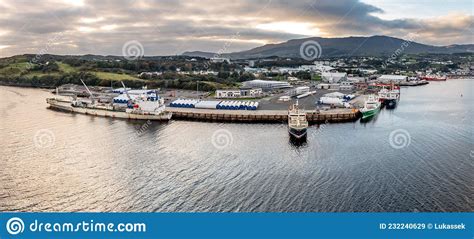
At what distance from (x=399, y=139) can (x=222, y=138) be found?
6131 millimetres

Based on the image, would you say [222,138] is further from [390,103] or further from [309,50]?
[390,103]

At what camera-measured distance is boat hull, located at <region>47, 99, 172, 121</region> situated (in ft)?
57.1

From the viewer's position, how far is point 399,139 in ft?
44.7

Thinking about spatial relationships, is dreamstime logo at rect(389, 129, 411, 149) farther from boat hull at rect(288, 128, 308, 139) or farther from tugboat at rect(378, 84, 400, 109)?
tugboat at rect(378, 84, 400, 109)

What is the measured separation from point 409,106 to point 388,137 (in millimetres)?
9783

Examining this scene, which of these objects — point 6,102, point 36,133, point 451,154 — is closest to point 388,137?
point 451,154

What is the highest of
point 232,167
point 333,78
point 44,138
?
point 333,78

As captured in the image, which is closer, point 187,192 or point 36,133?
point 187,192

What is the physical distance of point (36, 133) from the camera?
14.2 meters

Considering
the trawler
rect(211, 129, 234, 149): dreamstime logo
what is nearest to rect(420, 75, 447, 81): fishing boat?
the trawler

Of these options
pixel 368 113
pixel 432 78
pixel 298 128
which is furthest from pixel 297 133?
pixel 432 78

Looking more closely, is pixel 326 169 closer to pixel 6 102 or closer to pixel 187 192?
pixel 187 192

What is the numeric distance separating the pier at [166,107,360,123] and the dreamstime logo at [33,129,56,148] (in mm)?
5363

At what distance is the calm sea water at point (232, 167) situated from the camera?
774cm
